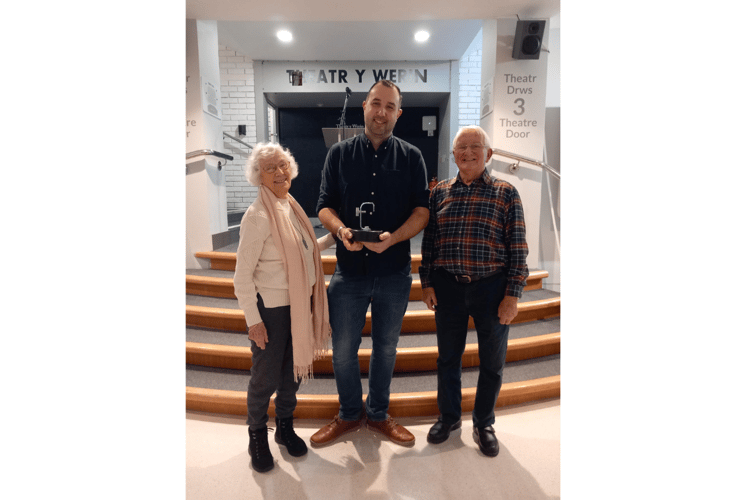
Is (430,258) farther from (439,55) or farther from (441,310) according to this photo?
(439,55)

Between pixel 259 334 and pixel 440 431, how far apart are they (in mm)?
1057

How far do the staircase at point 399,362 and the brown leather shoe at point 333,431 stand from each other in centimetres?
19

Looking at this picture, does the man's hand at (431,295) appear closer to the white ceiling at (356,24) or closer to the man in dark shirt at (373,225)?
the man in dark shirt at (373,225)

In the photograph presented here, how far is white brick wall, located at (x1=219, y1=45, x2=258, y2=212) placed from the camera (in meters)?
5.92

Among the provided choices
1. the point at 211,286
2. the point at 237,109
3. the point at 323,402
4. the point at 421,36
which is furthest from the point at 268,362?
the point at 237,109

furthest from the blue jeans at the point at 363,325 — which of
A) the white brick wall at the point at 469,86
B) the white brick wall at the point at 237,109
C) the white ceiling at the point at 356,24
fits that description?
the white brick wall at the point at 469,86

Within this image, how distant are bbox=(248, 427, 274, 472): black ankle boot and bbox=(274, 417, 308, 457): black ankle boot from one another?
11 centimetres

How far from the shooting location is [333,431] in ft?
6.17

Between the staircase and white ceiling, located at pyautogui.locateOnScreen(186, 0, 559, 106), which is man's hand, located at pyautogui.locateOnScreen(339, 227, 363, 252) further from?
white ceiling, located at pyautogui.locateOnScreen(186, 0, 559, 106)

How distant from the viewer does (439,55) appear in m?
5.89

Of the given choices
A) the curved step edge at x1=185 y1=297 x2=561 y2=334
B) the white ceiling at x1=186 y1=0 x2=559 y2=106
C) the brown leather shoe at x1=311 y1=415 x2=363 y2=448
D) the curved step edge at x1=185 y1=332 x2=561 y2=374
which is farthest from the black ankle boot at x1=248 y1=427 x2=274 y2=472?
the white ceiling at x1=186 y1=0 x2=559 y2=106

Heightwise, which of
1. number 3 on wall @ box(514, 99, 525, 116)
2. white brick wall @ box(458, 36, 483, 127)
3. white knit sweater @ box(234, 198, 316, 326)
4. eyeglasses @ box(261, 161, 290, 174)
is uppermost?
white brick wall @ box(458, 36, 483, 127)

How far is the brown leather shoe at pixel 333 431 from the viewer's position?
1.85m

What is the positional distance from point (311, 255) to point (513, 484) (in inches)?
53.8
